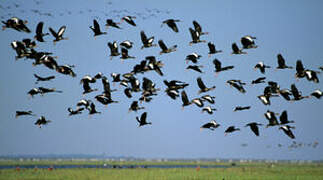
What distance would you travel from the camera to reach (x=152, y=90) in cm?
2134

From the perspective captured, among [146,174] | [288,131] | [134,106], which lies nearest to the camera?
[288,131]

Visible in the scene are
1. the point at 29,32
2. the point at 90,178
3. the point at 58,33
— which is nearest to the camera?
the point at 29,32

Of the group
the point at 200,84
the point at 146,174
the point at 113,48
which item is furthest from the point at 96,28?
the point at 146,174

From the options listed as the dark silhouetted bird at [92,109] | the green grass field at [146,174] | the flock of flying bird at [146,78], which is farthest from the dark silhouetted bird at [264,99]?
the green grass field at [146,174]

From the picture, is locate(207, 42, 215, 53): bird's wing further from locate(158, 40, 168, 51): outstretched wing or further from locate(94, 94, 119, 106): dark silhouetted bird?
locate(94, 94, 119, 106): dark silhouetted bird

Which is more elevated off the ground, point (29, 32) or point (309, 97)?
point (29, 32)

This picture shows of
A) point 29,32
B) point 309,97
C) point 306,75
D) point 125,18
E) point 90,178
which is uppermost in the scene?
point 125,18

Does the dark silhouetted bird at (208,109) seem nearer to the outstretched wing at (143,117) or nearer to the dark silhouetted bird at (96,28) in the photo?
the outstretched wing at (143,117)

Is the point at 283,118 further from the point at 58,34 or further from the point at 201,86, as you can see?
the point at 58,34

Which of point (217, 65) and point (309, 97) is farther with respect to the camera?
point (217, 65)

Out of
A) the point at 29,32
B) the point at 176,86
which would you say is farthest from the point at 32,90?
the point at 176,86

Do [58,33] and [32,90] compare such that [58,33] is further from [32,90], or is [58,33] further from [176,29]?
[176,29]

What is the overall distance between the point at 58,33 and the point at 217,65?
849 centimetres

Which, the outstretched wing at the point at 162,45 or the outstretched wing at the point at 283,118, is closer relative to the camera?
the outstretched wing at the point at 283,118
